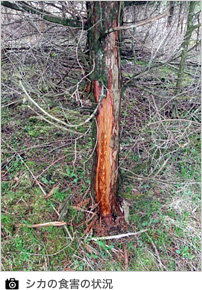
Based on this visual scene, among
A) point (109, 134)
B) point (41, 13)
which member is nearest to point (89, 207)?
point (109, 134)

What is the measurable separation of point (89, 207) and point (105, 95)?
1.38m

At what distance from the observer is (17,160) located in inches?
124

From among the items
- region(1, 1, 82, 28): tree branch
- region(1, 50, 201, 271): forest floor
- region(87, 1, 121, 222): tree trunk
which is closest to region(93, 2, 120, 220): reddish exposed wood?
region(87, 1, 121, 222): tree trunk

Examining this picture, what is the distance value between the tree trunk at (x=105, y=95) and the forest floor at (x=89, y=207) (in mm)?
249

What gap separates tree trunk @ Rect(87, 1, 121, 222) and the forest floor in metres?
0.25

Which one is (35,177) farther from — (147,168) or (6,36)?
(6,36)

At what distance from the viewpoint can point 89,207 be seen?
2611 millimetres

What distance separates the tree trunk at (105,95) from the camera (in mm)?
1810

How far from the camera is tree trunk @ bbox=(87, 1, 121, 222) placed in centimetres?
181

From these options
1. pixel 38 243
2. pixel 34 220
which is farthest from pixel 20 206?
pixel 38 243
